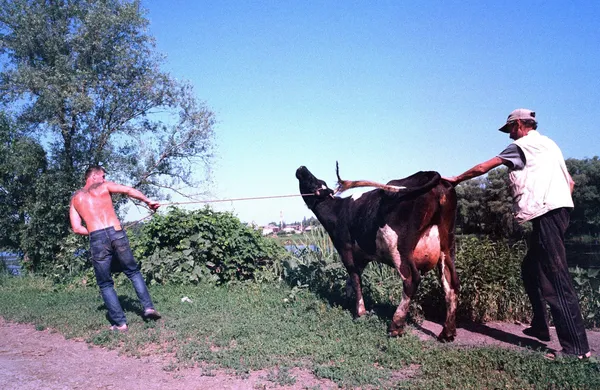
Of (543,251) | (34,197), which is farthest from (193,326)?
(34,197)

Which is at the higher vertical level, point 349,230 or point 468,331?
point 349,230

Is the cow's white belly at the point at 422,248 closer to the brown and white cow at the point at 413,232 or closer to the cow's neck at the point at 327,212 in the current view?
the brown and white cow at the point at 413,232

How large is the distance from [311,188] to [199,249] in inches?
127

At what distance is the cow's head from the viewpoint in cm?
712

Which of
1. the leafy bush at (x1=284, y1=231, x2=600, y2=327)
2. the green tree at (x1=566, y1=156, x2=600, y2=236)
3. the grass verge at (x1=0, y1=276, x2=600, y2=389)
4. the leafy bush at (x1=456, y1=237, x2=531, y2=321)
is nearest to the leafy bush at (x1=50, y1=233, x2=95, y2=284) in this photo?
the grass verge at (x1=0, y1=276, x2=600, y2=389)

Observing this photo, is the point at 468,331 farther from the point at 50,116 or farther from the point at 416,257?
the point at 50,116

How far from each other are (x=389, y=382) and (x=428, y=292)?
104 inches

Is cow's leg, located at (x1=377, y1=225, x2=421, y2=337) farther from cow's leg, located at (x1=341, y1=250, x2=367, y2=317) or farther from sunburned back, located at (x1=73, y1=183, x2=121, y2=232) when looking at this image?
sunburned back, located at (x1=73, y1=183, x2=121, y2=232)

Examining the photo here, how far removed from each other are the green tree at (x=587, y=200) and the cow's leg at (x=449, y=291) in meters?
28.1

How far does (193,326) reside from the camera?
6090mm

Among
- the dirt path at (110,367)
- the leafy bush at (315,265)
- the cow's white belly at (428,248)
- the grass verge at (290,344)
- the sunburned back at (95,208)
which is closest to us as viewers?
the grass verge at (290,344)

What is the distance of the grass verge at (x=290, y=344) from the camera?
4.29m

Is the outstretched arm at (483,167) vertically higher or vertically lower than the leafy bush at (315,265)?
higher

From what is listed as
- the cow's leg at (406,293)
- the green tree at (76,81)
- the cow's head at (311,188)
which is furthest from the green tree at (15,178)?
the cow's leg at (406,293)
